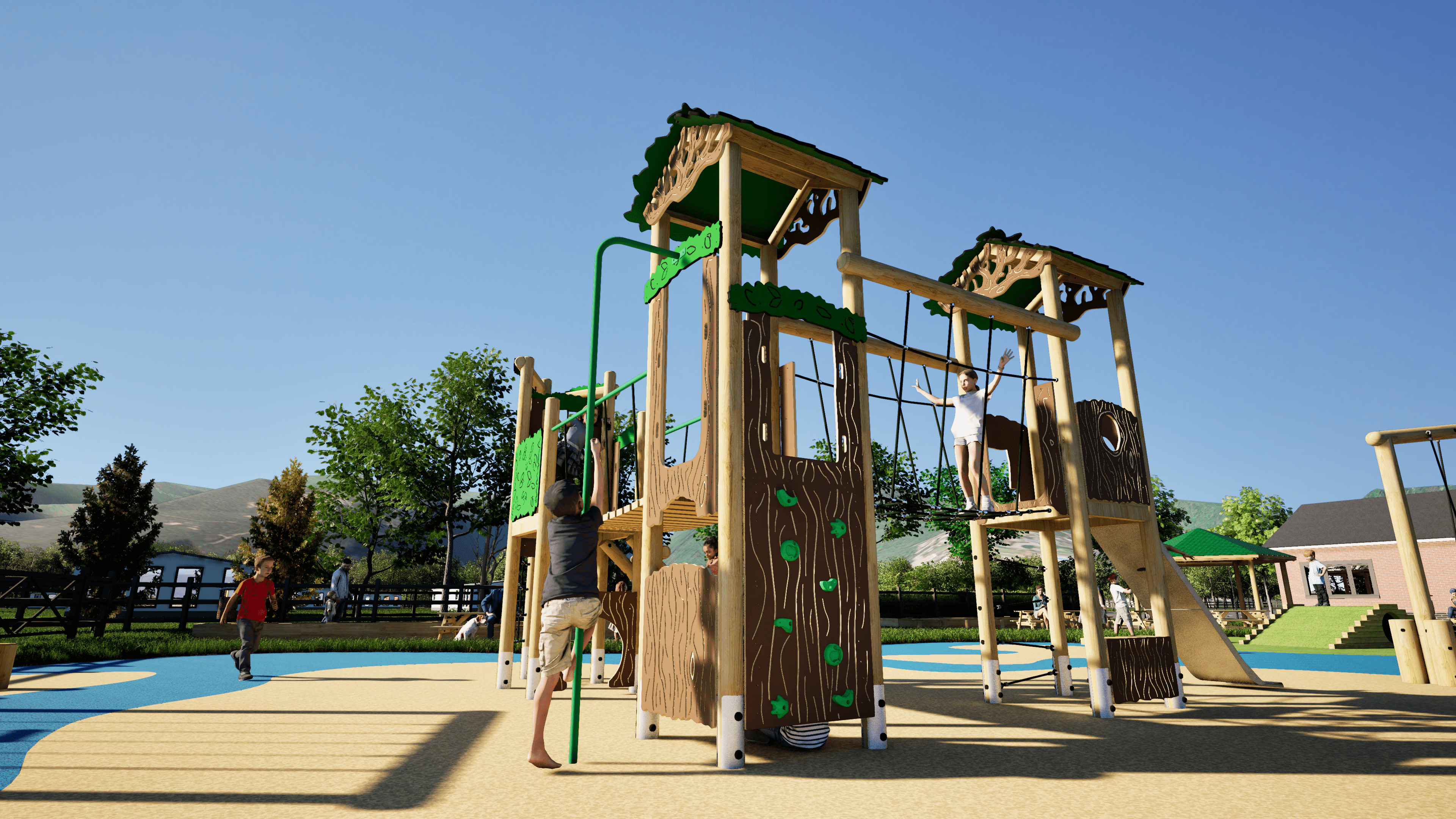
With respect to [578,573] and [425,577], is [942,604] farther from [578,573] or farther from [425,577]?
[425,577]

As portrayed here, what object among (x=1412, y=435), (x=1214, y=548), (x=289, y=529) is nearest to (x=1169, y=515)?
(x=1214, y=548)

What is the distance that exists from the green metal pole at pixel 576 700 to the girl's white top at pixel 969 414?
4936mm

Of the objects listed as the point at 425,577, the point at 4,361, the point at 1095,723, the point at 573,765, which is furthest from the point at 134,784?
the point at 425,577

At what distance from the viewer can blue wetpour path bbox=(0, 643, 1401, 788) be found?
638cm

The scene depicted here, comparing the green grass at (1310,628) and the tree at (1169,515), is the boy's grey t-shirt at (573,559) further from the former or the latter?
the tree at (1169,515)

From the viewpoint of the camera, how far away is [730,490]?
5.27 m

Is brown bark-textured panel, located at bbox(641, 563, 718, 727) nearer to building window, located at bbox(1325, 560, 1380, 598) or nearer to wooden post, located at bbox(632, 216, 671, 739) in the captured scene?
wooden post, located at bbox(632, 216, 671, 739)

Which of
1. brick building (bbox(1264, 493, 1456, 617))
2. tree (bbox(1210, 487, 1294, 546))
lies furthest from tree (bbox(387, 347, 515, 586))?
tree (bbox(1210, 487, 1294, 546))

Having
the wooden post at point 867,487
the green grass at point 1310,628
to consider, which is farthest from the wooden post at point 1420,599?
the wooden post at point 867,487

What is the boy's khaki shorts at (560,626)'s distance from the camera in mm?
4832

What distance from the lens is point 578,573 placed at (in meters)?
4.92

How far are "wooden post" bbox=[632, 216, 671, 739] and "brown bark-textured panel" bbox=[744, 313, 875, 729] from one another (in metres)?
0.94

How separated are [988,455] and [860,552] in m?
2.96

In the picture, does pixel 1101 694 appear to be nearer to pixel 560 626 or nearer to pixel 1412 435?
pixel 560 626
